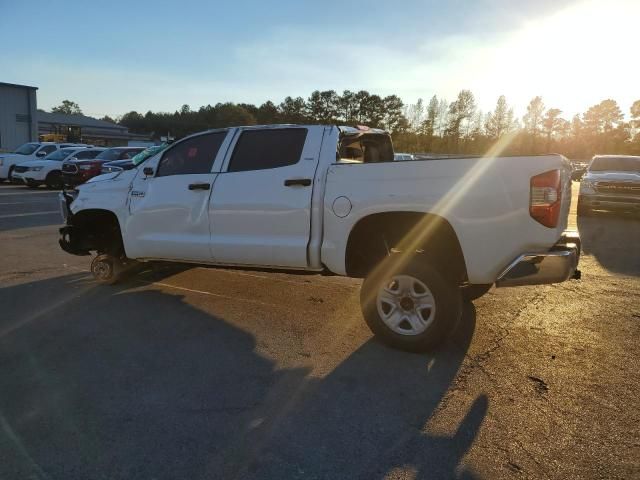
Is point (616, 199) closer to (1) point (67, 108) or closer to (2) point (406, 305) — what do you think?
(2) point (406, 305)

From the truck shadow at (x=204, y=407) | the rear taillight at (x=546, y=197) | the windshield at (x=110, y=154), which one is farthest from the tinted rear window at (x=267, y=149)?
the windshield at (x=110, y=154)

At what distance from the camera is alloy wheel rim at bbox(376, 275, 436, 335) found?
160 inches

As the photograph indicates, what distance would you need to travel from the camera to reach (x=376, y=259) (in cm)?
466

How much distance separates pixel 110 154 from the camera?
20.2m

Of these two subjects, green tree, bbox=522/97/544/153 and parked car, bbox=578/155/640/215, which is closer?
parked car, bbox=578/155/640/215

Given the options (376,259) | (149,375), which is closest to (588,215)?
(376,259)

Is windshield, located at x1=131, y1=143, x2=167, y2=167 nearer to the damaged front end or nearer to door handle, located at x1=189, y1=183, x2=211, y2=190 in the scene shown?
door handle, located at x1=189, y1=183, x2=211, y2=190

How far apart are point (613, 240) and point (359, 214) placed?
837 cm

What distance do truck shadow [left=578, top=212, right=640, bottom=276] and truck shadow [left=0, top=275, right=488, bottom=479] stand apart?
446 cm

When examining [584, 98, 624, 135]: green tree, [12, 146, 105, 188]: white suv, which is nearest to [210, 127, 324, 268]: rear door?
[12, 146, 105, 188]: white suv

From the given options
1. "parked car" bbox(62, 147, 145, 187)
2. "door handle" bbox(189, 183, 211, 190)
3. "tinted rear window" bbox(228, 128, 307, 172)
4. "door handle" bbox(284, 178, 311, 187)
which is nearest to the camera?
"door handle" bbox(284, 178, 311, 187)

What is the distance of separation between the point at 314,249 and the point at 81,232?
3.45 m

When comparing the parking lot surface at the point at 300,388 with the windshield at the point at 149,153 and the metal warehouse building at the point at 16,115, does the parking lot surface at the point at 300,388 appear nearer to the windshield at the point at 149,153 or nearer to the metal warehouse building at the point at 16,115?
the windshield at the point at 149,153

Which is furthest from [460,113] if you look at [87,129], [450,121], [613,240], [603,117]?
[613,240]
